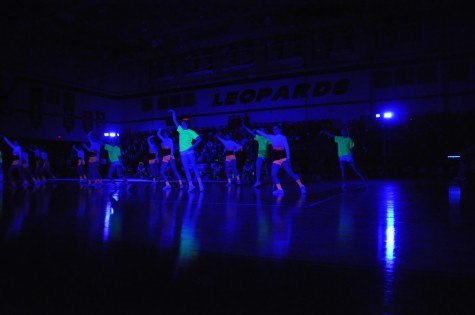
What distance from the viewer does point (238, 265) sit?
9.32 feet

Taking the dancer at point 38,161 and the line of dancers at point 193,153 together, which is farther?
the dancer at point 38,161

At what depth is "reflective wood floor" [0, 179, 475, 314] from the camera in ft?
6.84

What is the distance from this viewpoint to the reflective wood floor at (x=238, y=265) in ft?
6.84

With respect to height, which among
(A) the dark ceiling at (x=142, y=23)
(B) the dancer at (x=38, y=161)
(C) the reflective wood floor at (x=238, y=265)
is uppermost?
(A) the dark ceiling at (x=142, y=23)

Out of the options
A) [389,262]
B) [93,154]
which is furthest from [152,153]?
[389,262]

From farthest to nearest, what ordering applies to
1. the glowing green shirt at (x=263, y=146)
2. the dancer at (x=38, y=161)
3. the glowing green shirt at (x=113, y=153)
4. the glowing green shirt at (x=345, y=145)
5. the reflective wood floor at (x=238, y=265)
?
the dancer at (x=38, y=161)
the glowing green shirt at (x=113, y=153)
the glowing green shirt at (x=263, y=146)
the glowing green shirt at (x=345, y=145)
the reflective wood floor at (x=238, y=265)

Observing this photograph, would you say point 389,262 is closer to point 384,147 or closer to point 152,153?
point 152,153

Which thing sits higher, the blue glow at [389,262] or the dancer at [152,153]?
the dancer at [152,153]

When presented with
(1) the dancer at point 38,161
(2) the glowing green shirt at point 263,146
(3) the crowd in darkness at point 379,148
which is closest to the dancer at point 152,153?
(2) the glowing green shirt at point 263,146

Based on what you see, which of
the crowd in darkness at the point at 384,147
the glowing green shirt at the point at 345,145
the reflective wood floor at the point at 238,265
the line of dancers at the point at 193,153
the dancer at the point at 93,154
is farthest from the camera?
the crowd in darkness at the point at 384,147

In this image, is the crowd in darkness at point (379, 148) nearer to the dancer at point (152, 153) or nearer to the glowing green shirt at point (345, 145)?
the dancer at point (152, 153)

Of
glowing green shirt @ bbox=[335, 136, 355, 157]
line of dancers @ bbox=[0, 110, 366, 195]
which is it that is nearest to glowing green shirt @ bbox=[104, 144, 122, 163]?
line of dancers @ bbox=[0, 110, 366, 195]

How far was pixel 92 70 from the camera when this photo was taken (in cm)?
3041

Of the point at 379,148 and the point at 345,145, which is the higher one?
the point at 379,148
